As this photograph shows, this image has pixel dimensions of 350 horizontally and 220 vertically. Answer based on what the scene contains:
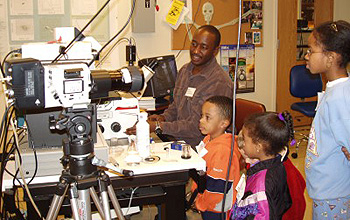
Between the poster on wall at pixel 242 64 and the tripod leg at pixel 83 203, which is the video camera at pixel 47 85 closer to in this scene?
the tripod leg at pixel 83 203

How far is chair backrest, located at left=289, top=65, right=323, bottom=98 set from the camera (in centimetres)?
438

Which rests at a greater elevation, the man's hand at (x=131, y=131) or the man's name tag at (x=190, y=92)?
the man's name tag at (x=190, y=92)

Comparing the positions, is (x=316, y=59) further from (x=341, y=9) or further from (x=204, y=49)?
(x=341, y=9)

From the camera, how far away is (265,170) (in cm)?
176

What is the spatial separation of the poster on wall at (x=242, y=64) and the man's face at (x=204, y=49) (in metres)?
1.95

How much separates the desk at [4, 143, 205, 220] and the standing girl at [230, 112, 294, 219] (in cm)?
24

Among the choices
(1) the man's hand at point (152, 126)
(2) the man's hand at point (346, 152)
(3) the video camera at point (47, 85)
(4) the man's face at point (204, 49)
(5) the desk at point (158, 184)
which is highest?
(4) the man's face at point (204, 49)

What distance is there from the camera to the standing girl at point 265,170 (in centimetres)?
170

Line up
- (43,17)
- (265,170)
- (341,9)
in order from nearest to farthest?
(265,170), (43,17), (341,9)

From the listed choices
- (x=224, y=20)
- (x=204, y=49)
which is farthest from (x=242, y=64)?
(x=204, y=49)

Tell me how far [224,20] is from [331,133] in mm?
2908

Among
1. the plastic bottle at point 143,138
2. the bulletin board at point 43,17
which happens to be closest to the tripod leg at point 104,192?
the plastic bottle at point 143,138

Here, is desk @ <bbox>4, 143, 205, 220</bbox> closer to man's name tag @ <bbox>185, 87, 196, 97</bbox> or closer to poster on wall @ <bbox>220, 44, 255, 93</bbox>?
man's name tag @ <bbox>185, 87, 196, 97</bbox>

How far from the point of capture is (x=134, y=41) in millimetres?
4094
